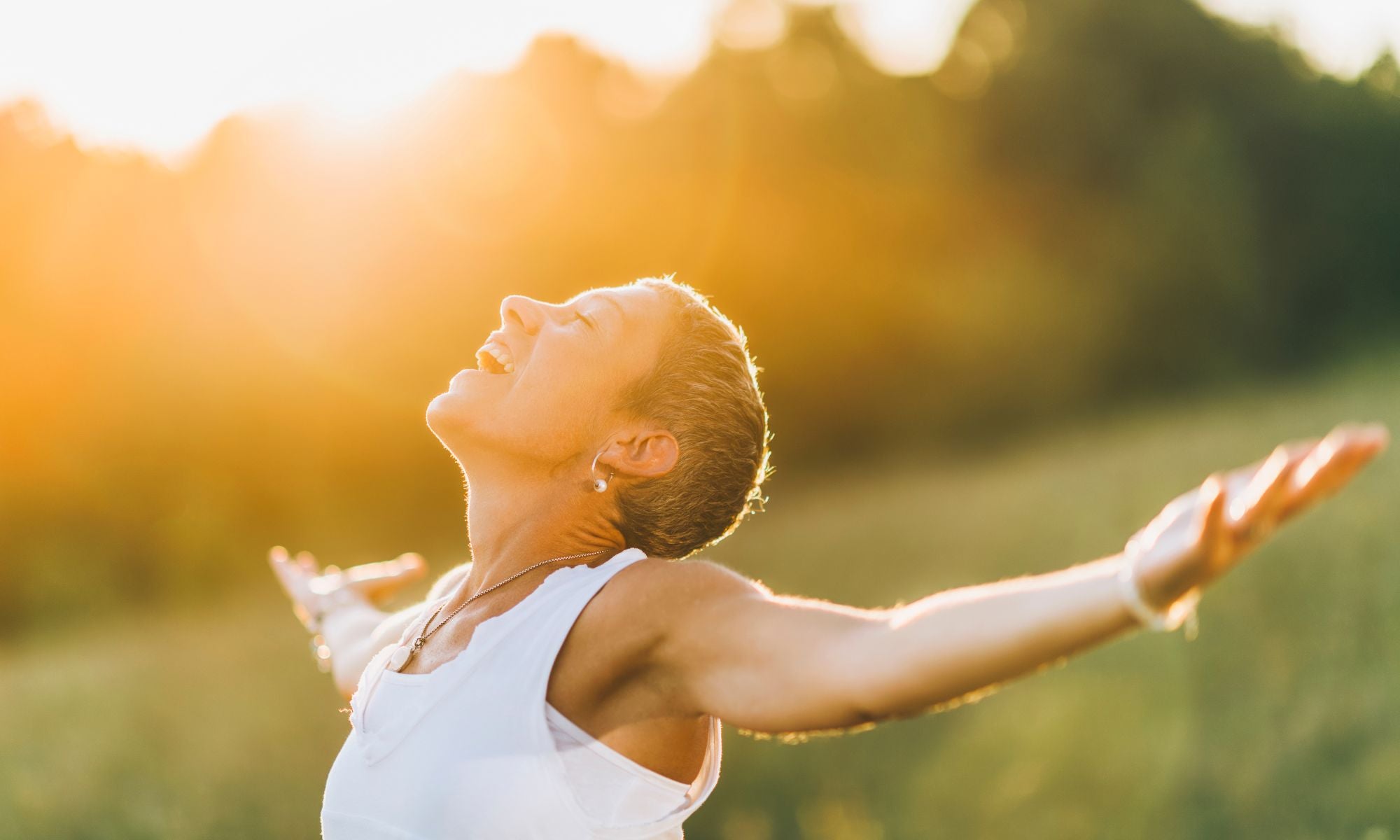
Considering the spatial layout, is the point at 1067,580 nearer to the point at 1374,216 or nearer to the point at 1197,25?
the point at 1374,216

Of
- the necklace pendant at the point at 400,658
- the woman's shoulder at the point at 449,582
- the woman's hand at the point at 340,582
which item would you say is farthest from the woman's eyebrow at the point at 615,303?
the woman's hand at the point at 340,582

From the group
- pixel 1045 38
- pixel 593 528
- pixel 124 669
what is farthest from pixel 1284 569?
pixel 1045 38

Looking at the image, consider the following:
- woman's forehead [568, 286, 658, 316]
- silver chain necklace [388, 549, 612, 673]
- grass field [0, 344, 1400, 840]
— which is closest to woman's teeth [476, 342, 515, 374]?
woman's forehead [568, 286, 658, 316]

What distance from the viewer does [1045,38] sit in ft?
66.2

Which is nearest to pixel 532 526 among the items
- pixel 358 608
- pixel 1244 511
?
pixel 358 608

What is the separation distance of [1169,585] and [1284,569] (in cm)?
806

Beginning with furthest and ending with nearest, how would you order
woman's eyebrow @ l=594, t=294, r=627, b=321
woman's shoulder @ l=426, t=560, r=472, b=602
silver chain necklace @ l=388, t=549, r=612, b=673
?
woman's shoulder @ l=426, t=560, r=472, b=602
woman's eyebrow @ l=594, t=294, r=627, b=321
silver chain necklace @ l=388, t=549, r=612, b=673

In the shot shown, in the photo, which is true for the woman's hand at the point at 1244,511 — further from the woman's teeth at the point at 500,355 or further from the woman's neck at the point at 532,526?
the woman's teeth at the point at 500,355

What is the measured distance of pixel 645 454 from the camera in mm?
2354

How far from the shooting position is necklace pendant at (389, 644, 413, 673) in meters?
2.32

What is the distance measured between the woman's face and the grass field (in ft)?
10.8

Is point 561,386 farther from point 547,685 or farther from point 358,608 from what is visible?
point 358,608

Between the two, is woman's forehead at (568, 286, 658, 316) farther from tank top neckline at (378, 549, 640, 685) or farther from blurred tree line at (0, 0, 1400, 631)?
blurred tree line at (0, 0, 1400, 631)

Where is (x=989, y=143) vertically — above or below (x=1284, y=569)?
above
